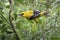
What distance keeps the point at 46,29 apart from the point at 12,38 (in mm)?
171

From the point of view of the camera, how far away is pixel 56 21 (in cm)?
79

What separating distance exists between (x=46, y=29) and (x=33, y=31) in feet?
0.16

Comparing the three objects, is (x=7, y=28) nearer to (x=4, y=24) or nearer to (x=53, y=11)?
(x=4, y=24)

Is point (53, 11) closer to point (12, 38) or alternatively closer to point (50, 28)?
point (50, 28)

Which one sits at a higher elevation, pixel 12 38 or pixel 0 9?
pixel 0 9

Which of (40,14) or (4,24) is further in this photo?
(4,24)

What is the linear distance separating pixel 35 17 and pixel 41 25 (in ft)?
0.21

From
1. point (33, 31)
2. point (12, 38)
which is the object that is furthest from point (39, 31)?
point (12, 38)

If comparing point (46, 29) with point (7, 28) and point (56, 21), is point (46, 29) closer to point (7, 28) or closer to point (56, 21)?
point (56, 21)

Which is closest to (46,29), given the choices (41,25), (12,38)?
(41,25)

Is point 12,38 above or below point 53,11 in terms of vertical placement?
below

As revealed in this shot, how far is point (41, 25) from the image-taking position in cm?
77

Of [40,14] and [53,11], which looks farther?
[53,11]

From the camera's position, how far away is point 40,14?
709 mm
